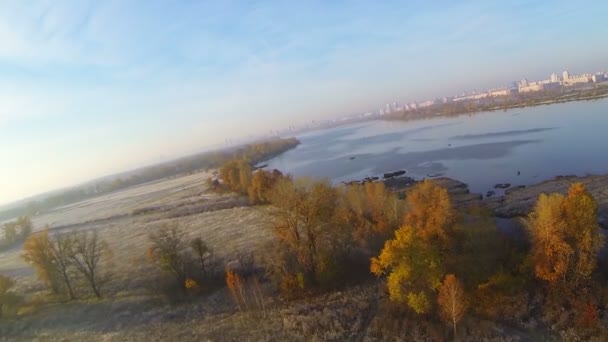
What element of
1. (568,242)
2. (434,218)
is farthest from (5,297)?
(568,242)

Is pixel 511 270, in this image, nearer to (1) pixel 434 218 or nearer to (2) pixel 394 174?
(1) pixel 434 218

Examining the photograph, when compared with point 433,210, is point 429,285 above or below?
below

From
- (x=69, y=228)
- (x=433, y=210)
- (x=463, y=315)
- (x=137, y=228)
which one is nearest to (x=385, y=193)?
(x=433, y=210)

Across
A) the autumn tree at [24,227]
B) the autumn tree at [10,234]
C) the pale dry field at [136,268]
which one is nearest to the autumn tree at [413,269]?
the pale dry field at [136,268]

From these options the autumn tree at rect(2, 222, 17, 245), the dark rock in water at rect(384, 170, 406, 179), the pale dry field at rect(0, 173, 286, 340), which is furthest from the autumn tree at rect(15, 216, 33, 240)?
the dark rock in water at rect(384, 170, 406, 179)

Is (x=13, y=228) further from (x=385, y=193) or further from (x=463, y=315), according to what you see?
(x=463, y=315)

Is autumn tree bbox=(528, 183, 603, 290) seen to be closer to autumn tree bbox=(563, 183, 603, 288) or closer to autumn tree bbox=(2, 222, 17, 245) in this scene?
autumn tree bbox=(563, 183, 603, 288)

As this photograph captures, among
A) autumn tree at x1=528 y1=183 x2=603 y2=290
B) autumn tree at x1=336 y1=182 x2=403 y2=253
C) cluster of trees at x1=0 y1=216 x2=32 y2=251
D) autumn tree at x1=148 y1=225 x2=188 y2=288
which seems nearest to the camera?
autumn tree at x1=528 y1=183 x2=603 y2=290
